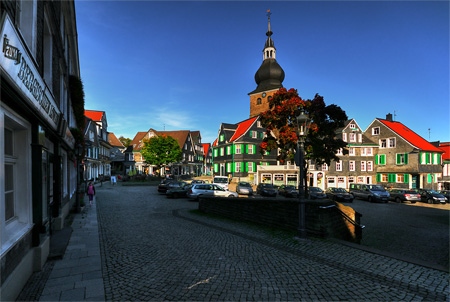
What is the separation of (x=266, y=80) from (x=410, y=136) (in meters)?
27.4

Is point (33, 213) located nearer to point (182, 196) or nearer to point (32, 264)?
point (32, 264)

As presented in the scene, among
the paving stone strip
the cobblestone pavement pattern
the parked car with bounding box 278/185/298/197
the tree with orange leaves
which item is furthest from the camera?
the parked car with bounding box 278/185/298/197

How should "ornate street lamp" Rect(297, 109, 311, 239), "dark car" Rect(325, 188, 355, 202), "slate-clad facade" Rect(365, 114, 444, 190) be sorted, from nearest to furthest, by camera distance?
"ornate street lamp" Rect(297, 109, 311, 239), "dark car" Rect(325, 188, 355, 202), "slate-clad facade" Rect(365, 114, 444, 190)

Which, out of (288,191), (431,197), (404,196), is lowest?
(431,197)

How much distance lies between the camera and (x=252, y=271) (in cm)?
573

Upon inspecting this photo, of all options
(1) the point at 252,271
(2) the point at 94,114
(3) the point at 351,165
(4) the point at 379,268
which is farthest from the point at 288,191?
(2) the point at 94,114

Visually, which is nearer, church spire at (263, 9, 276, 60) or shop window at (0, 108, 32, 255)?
shop window at (0, 108, 32, 255)

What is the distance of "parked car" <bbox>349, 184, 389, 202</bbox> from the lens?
79.0ft

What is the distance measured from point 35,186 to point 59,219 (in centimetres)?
447

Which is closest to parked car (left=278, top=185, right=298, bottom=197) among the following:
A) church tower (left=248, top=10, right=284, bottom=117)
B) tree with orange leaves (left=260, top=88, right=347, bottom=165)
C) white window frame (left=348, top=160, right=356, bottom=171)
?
tree with orange leaves (left=260, top=88, right=347, bottom=165)

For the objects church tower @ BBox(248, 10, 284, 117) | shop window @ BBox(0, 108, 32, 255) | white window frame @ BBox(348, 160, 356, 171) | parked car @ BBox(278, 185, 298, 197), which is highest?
church tower @ BBox(248, 10, 284, 117)

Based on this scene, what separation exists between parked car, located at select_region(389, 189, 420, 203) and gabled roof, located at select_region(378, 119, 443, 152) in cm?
1543

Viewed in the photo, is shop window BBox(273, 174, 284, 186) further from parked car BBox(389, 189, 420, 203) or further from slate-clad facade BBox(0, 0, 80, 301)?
slate-clad facade BBox(0, 0, 80, 301)

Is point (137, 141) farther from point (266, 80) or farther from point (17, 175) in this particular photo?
point (17, 175)
